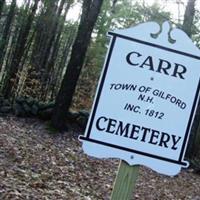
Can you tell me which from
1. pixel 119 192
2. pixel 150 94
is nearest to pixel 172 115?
pixel 150 94

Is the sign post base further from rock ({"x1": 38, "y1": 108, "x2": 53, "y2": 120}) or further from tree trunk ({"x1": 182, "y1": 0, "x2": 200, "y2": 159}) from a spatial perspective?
tree trunk ({"x1": 182, "y1": 0, "x2": 200, "y2": 159})

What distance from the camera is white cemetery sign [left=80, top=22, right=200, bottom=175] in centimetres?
243

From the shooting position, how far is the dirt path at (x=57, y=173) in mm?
7281

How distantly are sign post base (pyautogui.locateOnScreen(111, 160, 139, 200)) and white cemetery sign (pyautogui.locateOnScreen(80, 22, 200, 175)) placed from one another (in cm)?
6

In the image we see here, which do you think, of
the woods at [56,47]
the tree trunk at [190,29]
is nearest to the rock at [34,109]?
the woods at [56,47]

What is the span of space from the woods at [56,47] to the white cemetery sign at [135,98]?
10.1m

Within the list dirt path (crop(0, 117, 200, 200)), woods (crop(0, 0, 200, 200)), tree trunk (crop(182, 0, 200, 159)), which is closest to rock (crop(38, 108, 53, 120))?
woods (crop(0, 0, 200, 200))

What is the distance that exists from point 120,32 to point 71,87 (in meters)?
10.4

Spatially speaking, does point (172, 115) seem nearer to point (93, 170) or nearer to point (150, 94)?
point (150, 94)

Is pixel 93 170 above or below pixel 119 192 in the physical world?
below

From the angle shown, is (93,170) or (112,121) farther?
(93,170)

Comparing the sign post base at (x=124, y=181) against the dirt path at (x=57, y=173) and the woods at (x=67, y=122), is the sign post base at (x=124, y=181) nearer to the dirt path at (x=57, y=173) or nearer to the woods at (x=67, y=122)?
the woods at (x=67, y=122)

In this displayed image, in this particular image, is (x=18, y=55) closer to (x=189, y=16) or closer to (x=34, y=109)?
(x=34, y=109)

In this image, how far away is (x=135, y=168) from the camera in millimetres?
2494
